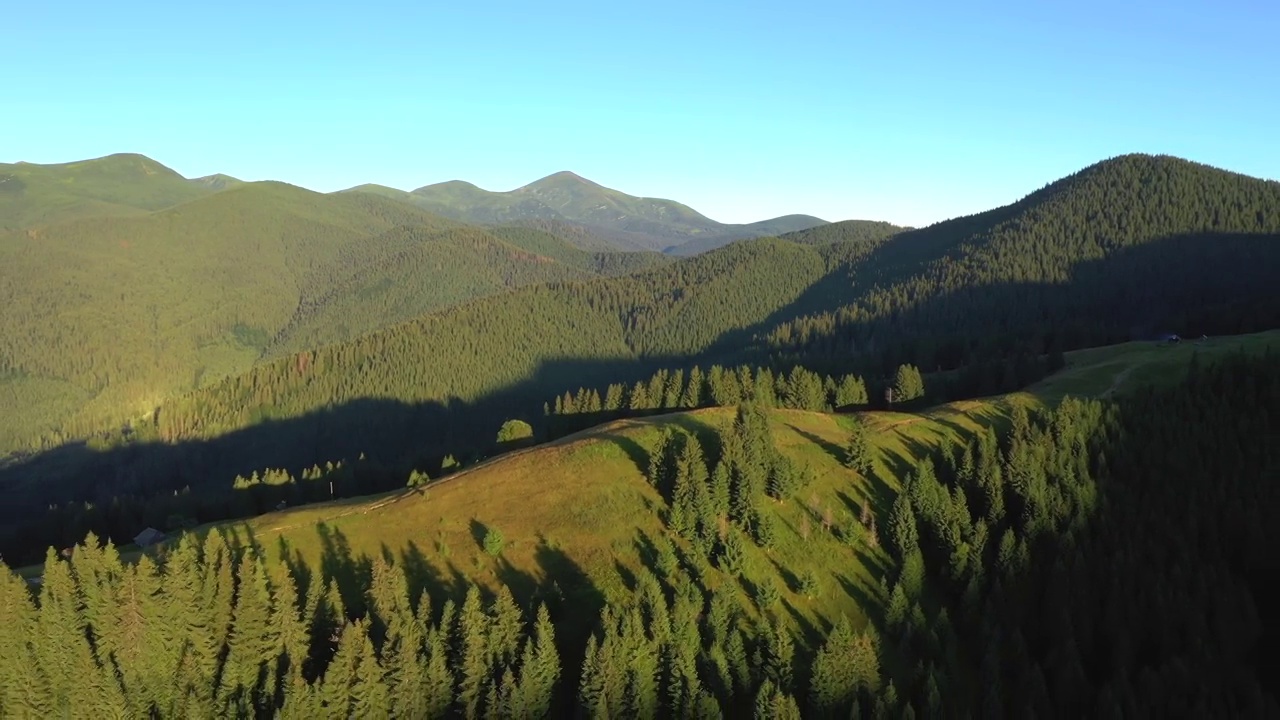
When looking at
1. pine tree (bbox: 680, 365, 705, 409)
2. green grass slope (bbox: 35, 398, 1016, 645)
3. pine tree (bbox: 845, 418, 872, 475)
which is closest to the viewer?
green grass slope (bbox: 35, 398, 1016, 645)

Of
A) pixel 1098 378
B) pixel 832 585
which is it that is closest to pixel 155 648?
pixel 832 585

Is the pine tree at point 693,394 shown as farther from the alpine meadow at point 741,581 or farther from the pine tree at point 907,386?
the pine tree at point 907,386

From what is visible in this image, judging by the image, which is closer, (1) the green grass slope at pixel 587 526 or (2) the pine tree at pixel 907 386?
(1) the green grass slope at pixel 587 526

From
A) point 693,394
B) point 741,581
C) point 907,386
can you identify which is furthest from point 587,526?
point 907,386

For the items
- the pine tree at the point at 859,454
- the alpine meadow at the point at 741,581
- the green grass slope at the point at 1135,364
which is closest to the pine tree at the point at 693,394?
the alpine meadow at the point at 741,581

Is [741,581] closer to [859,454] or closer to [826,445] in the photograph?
[859,454]

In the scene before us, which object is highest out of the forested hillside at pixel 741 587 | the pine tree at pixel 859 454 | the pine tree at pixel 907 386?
the pine tree at pixel 907 386

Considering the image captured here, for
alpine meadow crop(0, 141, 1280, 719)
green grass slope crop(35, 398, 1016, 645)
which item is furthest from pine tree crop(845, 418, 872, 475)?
green grass slope crop(35, 398, 1016, 645)

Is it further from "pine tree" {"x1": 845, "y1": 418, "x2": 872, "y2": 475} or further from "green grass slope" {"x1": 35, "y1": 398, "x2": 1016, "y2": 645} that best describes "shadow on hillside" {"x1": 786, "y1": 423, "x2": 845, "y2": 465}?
"pine tree" {"x1": 845, "y1": 418, "x2": 872, "y2": 475}

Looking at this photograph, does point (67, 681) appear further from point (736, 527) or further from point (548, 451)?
point (736, 527)
